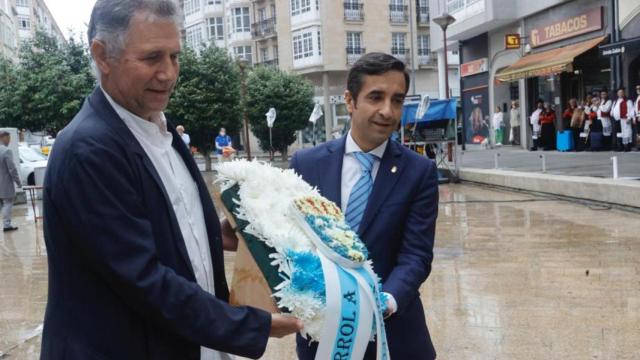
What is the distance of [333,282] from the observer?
1641 mm

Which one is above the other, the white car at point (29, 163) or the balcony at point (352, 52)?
the balcony at point (352, 52)

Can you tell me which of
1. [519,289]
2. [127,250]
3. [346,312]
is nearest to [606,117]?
[519,289]

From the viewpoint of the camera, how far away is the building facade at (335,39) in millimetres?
44375

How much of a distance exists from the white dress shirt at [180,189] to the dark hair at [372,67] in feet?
2.62

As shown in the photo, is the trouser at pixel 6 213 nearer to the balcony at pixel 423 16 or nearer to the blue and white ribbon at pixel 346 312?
the blue and white ribbon at pixel 346 312

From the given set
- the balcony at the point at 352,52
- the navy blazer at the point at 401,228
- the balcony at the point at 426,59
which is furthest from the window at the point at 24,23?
the navy blazer at the point at 401,228

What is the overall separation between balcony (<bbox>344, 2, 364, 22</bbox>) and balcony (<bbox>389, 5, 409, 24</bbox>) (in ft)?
8.00

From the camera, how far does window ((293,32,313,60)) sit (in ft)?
147

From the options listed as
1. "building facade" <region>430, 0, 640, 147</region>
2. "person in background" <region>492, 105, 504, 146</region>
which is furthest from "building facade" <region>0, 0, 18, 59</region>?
"person in background" <region>492, 105, 504, 146</region>

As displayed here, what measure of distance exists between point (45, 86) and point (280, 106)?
466 inches

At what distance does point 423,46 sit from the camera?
48.3m

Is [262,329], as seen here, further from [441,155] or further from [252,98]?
[252,98]

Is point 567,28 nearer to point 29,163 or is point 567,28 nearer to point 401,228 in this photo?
point 29,163

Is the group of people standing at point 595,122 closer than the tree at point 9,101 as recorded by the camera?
Yes
